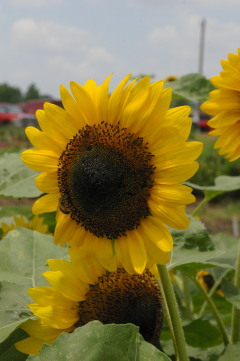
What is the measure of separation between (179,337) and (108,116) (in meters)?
0.36

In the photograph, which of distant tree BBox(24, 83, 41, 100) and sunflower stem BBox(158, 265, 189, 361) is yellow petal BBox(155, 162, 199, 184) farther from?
distant tree BBox(24, 83, 41, 100)

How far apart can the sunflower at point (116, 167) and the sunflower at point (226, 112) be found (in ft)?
1.17

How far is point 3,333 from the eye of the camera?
931 mm

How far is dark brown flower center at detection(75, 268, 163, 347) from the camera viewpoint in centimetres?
97

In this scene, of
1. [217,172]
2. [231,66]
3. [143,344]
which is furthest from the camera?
[217,172]

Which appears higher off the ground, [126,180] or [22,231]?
[126,180]

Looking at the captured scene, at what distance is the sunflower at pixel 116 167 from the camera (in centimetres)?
90

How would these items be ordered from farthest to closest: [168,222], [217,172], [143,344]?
[217,172] < [168,222] < [143,344]

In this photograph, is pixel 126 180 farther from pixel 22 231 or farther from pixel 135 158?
pixel 22 231

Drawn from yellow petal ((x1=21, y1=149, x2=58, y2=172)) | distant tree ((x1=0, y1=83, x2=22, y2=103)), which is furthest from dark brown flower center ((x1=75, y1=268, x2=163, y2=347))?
distant tree ((x1=0, y1=83, x2=22, y2=103))

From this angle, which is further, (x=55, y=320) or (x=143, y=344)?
(x=55, y=320)

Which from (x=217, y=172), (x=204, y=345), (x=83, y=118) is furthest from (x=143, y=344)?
(x=217, y=172)

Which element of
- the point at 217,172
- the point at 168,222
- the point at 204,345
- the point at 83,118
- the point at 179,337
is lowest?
the point at 217,172

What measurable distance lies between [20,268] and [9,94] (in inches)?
2011
